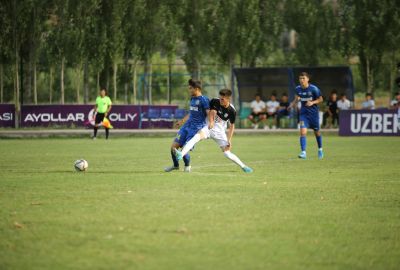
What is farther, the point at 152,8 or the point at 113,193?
the point at 152,8

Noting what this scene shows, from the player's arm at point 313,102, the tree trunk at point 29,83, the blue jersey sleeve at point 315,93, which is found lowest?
the player's arm at point 313,102

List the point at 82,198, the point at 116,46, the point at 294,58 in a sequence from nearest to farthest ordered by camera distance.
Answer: the point at 82,198, the point at 116,46, the point at 294,58

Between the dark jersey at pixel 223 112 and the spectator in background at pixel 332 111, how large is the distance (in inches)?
898

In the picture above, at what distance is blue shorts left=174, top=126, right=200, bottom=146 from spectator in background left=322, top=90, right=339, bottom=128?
A: 22775mm

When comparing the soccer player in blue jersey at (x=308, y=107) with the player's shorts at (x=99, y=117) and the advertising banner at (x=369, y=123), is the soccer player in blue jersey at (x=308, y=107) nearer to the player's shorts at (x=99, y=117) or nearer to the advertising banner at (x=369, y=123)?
the player's shorts at (x=99, y=117)

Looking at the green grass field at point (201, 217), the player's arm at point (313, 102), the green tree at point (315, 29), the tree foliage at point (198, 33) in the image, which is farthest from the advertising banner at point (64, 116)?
the green grass field at point (201, 217)

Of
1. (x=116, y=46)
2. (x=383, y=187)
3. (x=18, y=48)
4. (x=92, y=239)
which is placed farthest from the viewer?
(x=116, y=46)

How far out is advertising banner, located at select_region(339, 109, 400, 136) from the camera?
1398 inches

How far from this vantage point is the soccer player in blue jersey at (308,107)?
2247 cm

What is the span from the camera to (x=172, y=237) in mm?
9258

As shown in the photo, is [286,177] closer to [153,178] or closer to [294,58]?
[153,178]

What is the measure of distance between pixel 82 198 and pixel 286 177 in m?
5.06

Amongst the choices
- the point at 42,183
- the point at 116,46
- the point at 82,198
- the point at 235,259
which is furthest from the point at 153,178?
the point at 116,46

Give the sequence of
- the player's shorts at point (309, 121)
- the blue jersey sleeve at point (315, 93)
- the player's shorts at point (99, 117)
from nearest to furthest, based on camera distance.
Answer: the blue jersey sleeve at point (315, 93) → the player's shorts at point (309, 121) → the player's shorts at point (99, 117)
